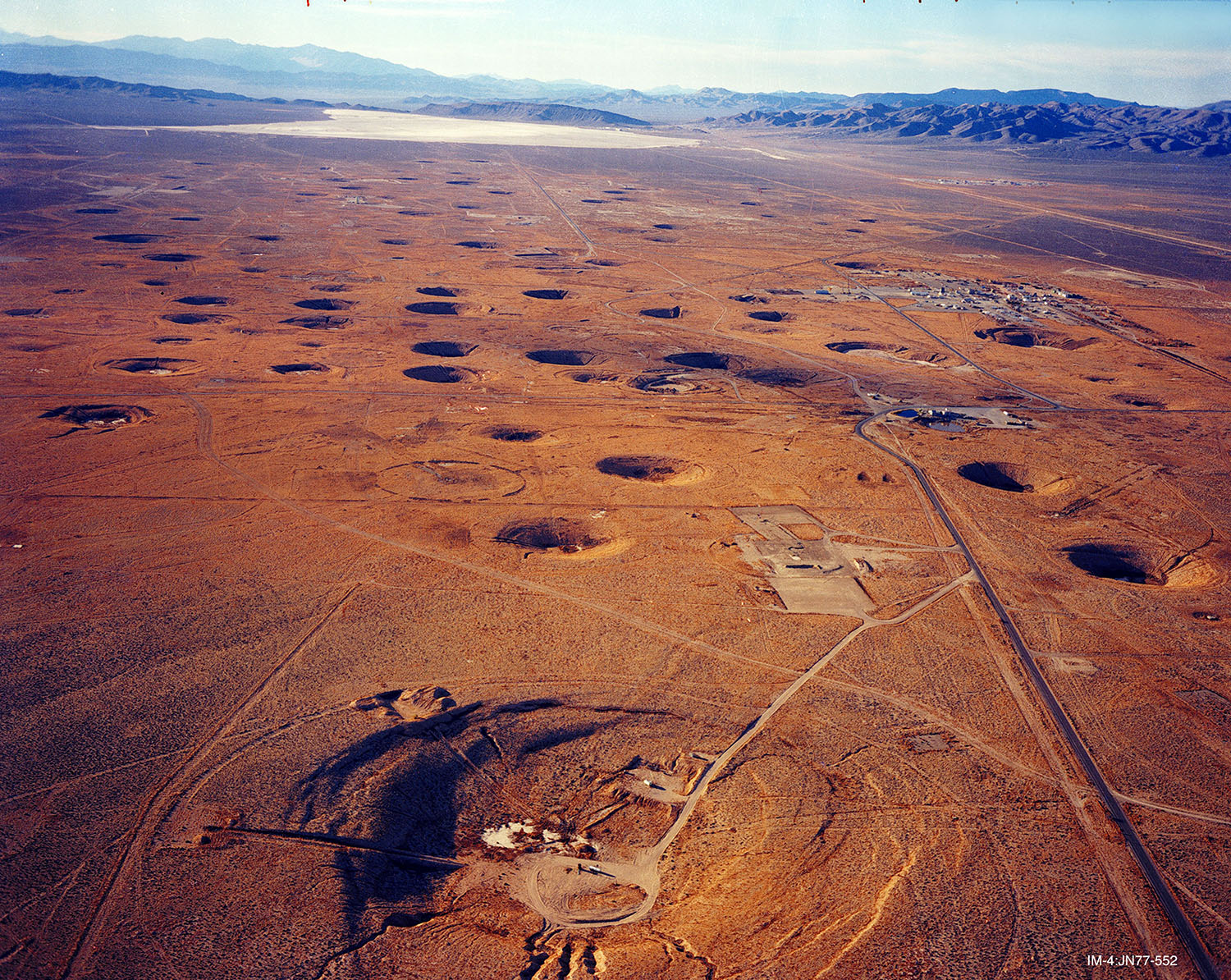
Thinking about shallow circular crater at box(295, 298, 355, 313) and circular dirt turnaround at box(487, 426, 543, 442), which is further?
shallow circular crater at box(295, 298, 355, 313)

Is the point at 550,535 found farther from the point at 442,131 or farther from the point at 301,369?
the point at 442,131

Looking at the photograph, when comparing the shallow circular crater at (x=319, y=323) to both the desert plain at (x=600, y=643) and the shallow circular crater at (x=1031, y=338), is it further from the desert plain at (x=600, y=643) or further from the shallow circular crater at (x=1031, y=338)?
the shallow circular crater at (x=1031, y=338)

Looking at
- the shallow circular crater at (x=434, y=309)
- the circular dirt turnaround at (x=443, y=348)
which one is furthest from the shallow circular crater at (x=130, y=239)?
the circular dirt turnaround at (x=443, y=348)

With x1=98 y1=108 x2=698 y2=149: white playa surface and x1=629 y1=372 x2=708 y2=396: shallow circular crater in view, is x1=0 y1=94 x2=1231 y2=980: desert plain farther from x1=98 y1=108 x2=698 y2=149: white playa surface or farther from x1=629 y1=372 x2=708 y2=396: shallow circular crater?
x1=98 y1=108 x2=698 y2=149: white playa surface

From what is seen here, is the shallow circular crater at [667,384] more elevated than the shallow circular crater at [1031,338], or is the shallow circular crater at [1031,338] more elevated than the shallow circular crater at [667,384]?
the shallow circular crater at [1031,338]

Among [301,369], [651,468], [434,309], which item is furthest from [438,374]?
[651,468]

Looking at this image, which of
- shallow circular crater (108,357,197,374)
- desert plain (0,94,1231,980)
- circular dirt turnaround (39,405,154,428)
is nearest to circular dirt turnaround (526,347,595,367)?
desert plain (0,94,1231,980)
